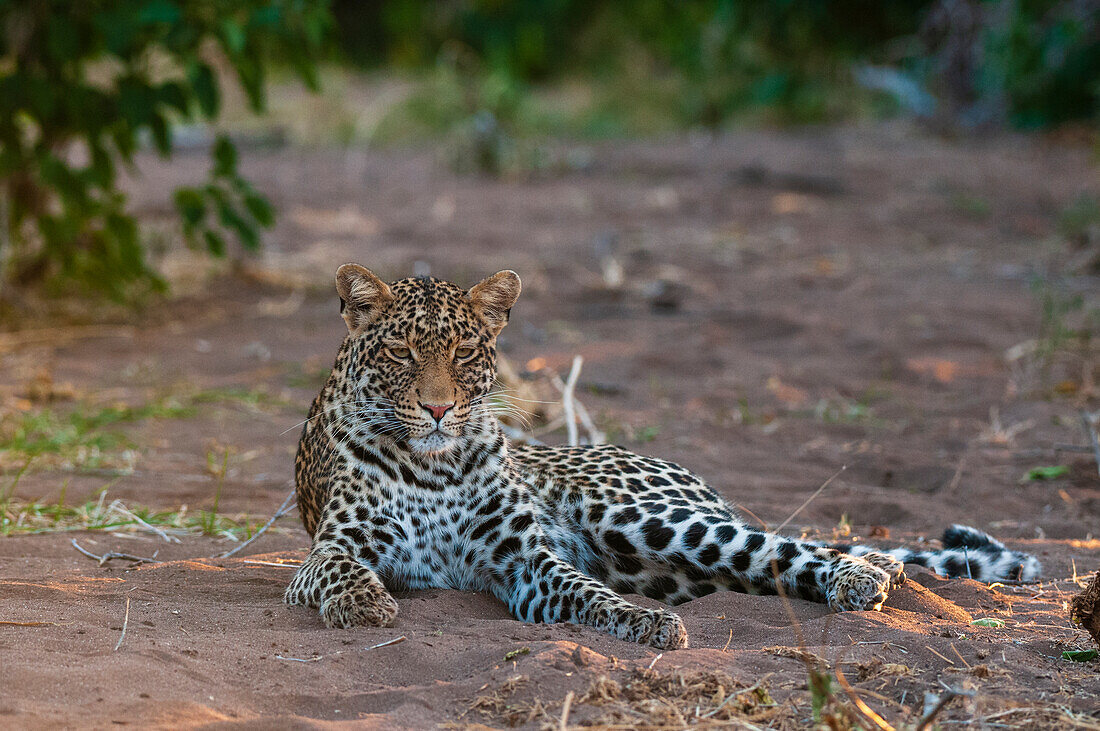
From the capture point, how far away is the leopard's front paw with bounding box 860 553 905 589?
183 inches

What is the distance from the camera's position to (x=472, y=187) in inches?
634

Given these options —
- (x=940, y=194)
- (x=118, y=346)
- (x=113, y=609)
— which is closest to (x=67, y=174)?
(x=118, y=346)

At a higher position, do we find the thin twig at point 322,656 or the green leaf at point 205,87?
the green leaf at point 205,87

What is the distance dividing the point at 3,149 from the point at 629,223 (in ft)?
23.6

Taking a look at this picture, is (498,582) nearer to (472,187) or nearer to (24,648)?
(24,648)

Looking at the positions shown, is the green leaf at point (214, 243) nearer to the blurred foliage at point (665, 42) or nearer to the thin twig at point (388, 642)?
the thin twig at point (388, 642)

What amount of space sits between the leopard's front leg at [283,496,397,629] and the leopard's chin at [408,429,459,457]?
362 mm

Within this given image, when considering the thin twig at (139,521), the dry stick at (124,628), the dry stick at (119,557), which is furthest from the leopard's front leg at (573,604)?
the thin twig at (139,521)

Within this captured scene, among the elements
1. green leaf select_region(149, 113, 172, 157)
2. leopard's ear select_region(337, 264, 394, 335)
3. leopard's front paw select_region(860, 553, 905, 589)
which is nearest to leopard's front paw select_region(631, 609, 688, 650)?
leopard's front paw select_region(860, 553, 905, 589)

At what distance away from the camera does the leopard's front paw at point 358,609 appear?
163 inches

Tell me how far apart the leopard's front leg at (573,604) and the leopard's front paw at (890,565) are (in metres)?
0.92

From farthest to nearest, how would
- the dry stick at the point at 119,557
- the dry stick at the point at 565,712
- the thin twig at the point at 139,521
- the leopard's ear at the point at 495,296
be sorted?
the thin twig at the point at 139,521, the dry stick at the point at 119,557, the leopard's ear at the point at 495,296, the dry stick at the point at 565,712

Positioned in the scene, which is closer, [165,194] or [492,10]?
[165,194]

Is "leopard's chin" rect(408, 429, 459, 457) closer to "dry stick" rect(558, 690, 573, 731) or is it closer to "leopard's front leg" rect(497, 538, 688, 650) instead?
"leopard's front leg" rect(497, 538, 688, 650)
